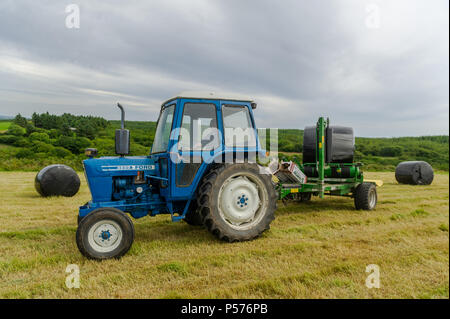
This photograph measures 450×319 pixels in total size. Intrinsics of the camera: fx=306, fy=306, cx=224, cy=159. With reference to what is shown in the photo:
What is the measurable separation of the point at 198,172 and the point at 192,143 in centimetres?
49

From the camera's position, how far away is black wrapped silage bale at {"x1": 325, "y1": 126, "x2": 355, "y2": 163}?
8.75 meters

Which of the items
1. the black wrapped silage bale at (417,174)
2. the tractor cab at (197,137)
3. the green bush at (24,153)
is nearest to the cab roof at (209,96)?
the tractor cab at (197,137)

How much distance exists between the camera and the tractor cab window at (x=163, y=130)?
5025 mm

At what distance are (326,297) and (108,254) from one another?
285 cm

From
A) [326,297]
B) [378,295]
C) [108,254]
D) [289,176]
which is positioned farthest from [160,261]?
[289,176]

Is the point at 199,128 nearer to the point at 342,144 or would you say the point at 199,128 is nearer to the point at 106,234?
the point at 106,234

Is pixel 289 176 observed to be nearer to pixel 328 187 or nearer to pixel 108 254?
pixel 328 187

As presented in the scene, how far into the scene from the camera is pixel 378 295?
122 inches

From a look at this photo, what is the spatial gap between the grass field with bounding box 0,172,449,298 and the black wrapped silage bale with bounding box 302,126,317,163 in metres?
2.51

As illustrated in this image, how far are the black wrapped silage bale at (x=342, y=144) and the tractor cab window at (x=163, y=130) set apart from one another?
5.07 metres
